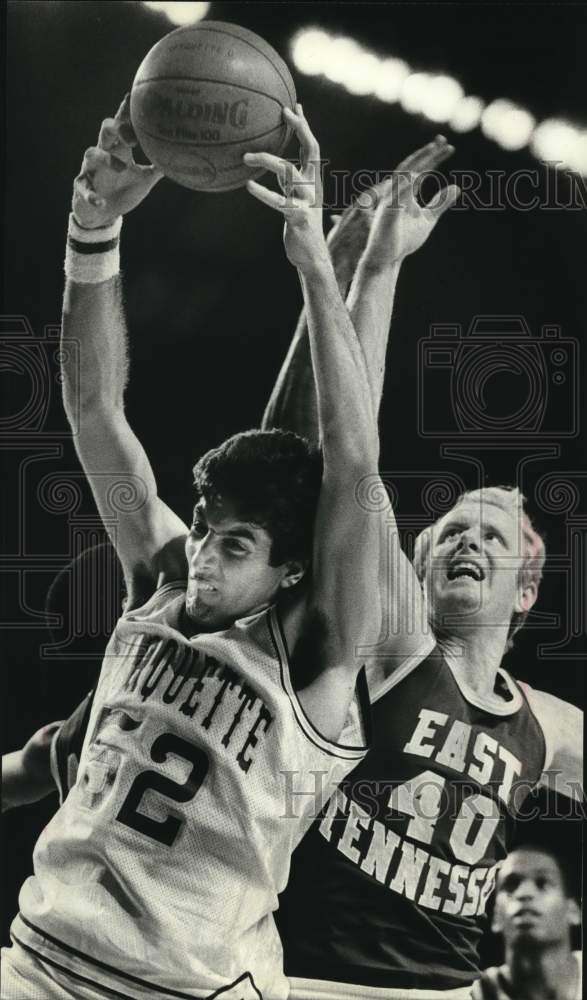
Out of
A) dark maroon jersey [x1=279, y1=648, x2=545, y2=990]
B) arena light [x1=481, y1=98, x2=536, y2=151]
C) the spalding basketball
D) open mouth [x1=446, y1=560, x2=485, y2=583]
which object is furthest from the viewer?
arena light [x1=481, y1=98, x2=536, y2=151]

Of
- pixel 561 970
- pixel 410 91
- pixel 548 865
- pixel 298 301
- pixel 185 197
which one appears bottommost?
pixel 561 970

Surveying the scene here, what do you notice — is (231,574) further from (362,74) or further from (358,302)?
(362,74)

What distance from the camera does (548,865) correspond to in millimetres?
2223

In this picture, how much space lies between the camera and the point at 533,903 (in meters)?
2.21

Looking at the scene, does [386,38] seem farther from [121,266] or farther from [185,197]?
[121,266]

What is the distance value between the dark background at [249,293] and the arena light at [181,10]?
1.1 inches

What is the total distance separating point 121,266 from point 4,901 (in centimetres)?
136

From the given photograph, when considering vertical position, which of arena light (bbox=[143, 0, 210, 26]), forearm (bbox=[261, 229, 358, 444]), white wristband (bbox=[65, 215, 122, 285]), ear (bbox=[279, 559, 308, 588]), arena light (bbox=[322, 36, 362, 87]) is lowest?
ear (bbox=[279, 559, 308, 588])

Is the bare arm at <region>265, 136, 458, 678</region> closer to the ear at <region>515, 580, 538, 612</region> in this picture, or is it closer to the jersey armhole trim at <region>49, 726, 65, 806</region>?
the ear at <region>515, 580, 538, 612</region>

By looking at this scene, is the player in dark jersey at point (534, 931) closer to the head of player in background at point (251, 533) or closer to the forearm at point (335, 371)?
the head of player in background at point (251, 533)

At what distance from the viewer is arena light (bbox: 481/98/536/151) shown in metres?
2.33

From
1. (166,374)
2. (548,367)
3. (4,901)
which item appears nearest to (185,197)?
(166,374)

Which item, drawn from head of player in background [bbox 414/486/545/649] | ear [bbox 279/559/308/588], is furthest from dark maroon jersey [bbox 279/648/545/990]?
ear [bbox 279/559/308/588]

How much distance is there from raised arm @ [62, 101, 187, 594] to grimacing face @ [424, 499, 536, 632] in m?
0.54
